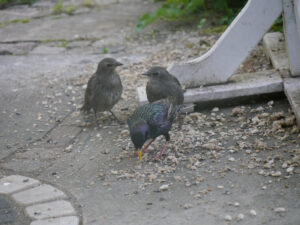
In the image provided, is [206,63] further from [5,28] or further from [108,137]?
[5,28]

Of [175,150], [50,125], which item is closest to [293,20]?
[175,150]

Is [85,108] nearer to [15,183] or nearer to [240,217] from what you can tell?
[15,183]

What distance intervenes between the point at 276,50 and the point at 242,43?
0.89 meters

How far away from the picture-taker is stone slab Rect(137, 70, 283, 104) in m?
5.79

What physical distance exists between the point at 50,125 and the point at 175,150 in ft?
5.05

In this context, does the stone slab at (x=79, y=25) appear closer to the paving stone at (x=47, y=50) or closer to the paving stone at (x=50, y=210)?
the paving stone at (x=47, y=50)

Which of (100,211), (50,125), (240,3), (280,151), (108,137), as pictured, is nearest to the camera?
(100,211)

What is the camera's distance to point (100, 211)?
4227mm

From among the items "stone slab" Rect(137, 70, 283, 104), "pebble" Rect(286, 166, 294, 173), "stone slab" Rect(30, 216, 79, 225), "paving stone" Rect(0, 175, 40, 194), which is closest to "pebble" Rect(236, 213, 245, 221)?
"pebble" Rect(286, 166, 294, 173)

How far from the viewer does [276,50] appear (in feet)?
21.5

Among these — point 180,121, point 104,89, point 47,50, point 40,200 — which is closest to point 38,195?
point 40,200

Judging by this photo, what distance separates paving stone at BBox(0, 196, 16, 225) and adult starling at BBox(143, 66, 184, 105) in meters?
1.89

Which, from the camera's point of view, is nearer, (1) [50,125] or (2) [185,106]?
(2) [185,106]

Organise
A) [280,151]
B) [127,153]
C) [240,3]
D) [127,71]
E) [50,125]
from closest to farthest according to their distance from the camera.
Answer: [280,151] → [127,153] → [50,125] → [127,71] → [240,3]
